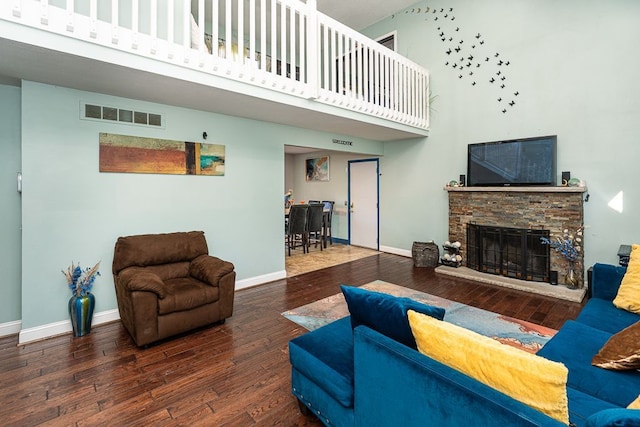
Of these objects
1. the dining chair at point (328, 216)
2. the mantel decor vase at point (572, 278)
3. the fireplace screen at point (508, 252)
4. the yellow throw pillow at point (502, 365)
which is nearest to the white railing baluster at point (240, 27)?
the yellow throw pillow at point (502, 365)

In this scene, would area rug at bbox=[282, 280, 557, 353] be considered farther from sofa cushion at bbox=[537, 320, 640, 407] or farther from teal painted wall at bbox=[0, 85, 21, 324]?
teal painted wall at bbox=[0, 85, 21, 324]

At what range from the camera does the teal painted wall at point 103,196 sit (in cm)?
294

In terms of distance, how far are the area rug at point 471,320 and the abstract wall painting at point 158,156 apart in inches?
84.2

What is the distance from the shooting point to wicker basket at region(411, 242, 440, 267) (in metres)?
5.59

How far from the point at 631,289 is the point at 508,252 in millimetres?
2575

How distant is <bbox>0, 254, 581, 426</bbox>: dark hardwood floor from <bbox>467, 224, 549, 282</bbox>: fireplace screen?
34.1 inches

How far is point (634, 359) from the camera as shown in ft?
4.84

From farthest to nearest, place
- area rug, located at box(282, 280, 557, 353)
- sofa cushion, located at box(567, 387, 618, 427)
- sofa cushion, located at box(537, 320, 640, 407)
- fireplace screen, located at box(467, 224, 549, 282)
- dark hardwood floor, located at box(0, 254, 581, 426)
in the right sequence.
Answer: fireplace screen, located at box(467, 224, 549, 282) → area rug, located at box(282, 280, 557, 353) → dark hardwood floor, located at box(0, 254, 581, 426) → sofa cushion, located at box(537, 320, 640, 407) → sofa cushion, located at box(567, 387, 618, 427)

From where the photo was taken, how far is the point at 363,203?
732 cm

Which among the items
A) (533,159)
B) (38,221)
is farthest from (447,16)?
(38,221)

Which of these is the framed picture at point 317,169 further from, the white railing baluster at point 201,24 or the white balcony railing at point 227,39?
the white railing baluster at point 201,24

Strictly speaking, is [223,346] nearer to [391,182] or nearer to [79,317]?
[79,317]

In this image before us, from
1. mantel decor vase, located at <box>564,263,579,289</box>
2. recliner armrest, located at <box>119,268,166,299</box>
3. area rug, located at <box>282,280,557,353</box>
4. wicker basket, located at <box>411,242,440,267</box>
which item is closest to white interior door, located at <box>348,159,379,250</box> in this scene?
wicker basket, located at <box>411,242,440,267</box>

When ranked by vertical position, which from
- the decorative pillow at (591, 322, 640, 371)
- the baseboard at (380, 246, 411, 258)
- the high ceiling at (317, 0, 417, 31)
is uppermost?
the high ceiling at (317, 0, 417, 31)
